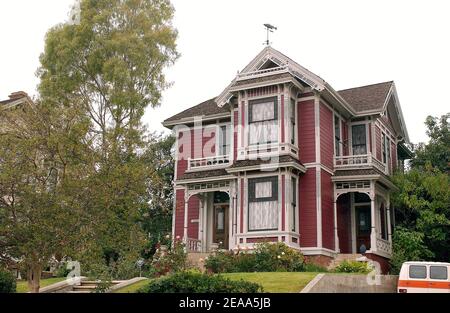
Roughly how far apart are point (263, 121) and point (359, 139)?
21.4 feet

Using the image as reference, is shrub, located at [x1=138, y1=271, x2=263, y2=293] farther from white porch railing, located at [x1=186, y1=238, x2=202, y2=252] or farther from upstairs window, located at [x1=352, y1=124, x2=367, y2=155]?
upstairs window, located at [x1=352, y1=124, x2=367, y2=155]

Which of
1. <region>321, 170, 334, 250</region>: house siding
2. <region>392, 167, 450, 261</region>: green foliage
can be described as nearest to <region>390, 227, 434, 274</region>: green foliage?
<region>392, 167, 450, 261</region>: green foliage

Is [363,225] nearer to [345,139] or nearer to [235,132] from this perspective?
[345,139]

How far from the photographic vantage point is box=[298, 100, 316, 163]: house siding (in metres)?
27.2

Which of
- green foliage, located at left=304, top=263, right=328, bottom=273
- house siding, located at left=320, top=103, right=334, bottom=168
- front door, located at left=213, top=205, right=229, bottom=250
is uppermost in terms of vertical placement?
house siding, located at left=320, top=103, right=334, bottom=168

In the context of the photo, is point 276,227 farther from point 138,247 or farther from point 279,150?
point 138,247

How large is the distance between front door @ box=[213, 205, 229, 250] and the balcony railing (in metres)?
6.30

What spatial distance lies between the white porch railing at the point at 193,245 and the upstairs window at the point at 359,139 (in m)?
9.59

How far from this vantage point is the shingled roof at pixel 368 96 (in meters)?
30.4

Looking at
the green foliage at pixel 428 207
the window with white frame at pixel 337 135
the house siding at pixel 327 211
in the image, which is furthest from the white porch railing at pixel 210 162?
the green foliage at pixel 428 207

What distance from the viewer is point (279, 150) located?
2648 cm

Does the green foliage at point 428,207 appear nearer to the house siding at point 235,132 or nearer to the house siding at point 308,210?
the house siding at point 308,210

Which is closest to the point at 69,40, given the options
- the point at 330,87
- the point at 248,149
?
the point at 248,149
